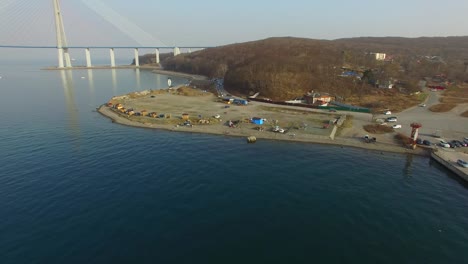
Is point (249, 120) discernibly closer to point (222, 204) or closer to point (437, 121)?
point (222, 204)

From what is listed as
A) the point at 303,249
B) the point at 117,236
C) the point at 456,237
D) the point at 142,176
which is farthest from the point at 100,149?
the point at 456,237

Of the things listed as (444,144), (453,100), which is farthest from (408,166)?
(453,100)

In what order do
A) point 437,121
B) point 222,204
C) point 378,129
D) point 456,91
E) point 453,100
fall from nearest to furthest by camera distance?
1. point 222,204
2. point 378,129
3. point 437,121
4. point 453,100
5. point 456,91

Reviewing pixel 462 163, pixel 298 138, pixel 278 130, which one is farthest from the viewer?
pixel 278 130

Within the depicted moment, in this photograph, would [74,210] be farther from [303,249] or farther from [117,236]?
[303,249]

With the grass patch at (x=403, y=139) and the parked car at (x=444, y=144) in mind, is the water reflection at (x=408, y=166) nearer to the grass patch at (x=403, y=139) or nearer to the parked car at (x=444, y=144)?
the grass patch at (x=403, y=139)

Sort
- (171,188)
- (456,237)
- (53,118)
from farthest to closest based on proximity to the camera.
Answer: (53,118) < (171,188) < (456,237)
